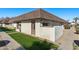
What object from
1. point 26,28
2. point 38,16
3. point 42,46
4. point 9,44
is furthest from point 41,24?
point 9,44

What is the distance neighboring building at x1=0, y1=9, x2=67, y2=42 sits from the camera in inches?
169

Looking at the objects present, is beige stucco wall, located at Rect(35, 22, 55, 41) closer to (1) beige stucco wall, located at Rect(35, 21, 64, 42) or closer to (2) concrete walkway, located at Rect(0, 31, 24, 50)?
(1) beige stucco wall, located at Rect(35, 21, 64, 42)

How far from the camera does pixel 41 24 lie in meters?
4.29

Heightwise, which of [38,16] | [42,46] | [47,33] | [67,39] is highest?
[38,16]

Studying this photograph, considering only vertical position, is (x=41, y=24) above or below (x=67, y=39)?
above

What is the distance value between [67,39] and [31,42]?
80cm

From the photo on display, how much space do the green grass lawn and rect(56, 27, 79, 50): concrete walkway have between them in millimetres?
137

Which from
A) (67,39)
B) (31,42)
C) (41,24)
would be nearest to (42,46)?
(31,42)

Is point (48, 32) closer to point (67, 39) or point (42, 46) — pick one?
point (42, 46)

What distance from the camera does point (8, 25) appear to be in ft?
14.4

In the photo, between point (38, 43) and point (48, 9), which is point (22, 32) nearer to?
point (38, 43)

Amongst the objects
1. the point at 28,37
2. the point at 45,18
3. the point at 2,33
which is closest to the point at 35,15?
the point at 45,18

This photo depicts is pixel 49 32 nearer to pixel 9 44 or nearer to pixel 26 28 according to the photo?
pixel 26 28

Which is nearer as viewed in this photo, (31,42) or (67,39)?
(31,42)
